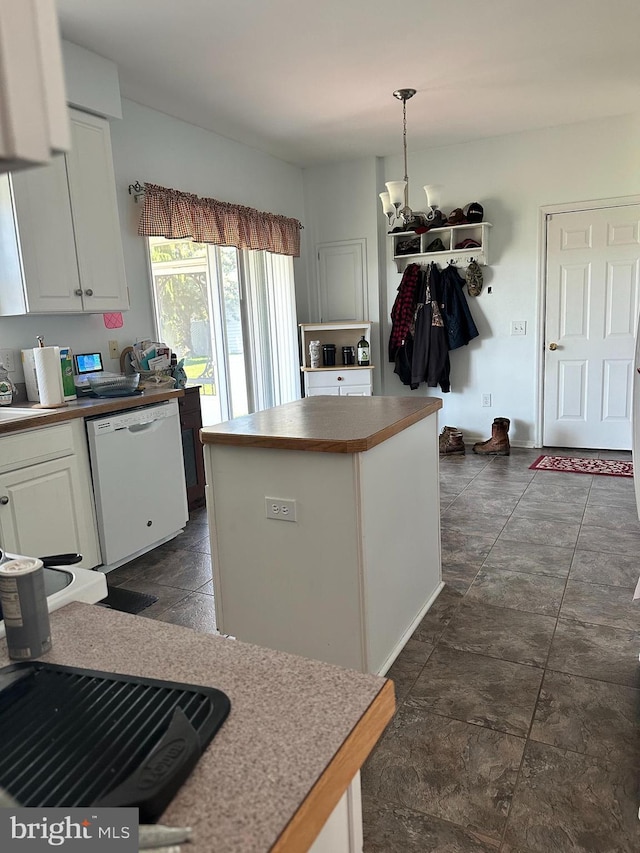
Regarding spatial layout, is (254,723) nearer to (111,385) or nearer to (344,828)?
(344,828)

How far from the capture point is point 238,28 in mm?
2988

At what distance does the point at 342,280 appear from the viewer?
19.4 ft

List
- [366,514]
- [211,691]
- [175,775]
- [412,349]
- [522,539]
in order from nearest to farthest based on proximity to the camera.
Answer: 1. [175,775]
2. [211,691]
3. [366,514]
4. [522,539]
5. [412,349]

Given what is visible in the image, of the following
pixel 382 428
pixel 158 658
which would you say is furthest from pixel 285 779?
pixel 382 428

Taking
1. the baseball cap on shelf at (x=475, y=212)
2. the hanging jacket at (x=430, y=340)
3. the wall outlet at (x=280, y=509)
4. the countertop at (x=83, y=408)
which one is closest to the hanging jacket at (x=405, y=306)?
the hanging jacket at (x=430, y=340)

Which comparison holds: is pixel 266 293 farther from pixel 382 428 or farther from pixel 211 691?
pixel 211 691

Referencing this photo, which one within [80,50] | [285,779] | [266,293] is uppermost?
[80,50]

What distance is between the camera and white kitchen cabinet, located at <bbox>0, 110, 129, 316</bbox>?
9.54 feet

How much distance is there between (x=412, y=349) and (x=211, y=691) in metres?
5.15

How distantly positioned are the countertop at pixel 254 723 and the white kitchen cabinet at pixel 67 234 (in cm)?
245

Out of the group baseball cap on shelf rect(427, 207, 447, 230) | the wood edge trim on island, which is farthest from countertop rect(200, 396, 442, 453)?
baseball cap on shelf rect(427, 207, 447, 230)

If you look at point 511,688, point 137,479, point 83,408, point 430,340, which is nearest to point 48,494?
point 83,408

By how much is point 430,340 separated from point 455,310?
0.34 metres

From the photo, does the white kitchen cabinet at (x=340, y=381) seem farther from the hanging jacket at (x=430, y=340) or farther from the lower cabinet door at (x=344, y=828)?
the lower cabinet door at (x=344, y=828)
